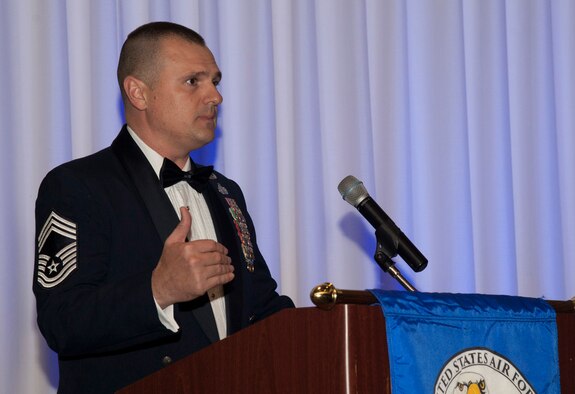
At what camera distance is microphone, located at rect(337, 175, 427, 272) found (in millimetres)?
2160

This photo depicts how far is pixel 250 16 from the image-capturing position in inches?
142

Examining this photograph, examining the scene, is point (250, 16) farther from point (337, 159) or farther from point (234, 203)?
point (234, 203)

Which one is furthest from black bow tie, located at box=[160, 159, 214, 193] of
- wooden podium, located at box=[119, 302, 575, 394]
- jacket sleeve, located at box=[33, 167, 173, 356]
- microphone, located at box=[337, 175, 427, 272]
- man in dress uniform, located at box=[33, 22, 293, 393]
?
wooden podium, located at box=[119, 302, 575, 394]

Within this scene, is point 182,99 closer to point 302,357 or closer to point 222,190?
point 222,190

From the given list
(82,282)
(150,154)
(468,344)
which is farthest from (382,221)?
(150,154)

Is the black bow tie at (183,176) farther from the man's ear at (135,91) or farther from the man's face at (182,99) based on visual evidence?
the man's ear at (135,91)

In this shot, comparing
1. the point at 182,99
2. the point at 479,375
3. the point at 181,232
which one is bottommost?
the point at 479,375

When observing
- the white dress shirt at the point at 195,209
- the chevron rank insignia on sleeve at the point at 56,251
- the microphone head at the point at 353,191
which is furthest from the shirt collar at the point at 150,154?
the microphone head at the point at 353,191

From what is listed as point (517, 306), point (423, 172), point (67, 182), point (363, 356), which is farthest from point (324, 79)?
point (363, 356)

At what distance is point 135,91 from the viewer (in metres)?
2.83

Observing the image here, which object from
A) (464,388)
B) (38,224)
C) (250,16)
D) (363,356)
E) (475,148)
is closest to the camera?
(363,356)

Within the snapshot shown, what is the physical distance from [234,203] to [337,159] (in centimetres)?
87

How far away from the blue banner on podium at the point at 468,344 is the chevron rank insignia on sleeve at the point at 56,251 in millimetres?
860

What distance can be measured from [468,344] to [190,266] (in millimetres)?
568
